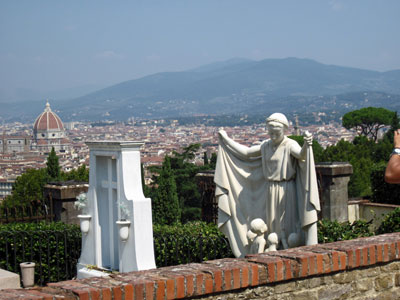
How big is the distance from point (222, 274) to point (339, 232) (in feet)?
12.2

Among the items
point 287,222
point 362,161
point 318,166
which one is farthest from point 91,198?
point 362,161

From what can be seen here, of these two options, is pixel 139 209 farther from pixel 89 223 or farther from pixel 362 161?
pixel 362 161

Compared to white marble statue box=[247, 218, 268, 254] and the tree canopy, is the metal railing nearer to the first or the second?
white marble statue box=[247, 218, 268, 254]

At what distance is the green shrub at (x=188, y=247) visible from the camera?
729 cm

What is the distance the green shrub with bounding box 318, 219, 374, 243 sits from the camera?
6.92 m

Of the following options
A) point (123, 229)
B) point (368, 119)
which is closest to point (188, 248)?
point (123, 229)

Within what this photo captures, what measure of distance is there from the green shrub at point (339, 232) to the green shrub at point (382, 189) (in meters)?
3.71

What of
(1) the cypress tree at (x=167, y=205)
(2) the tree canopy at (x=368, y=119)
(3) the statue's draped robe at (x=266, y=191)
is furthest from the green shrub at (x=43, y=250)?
(2) the tree canopy at (x=368, y=119)

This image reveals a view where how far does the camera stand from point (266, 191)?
6117mm

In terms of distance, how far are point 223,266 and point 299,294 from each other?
58 centimetres

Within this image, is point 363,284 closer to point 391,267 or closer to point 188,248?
point 391,267

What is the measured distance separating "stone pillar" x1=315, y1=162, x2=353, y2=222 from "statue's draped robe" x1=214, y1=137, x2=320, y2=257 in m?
3.91

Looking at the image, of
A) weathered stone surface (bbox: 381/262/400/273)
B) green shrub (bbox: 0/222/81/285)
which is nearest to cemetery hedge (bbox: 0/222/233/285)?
green shrub (bbox: 0/222/81/285)

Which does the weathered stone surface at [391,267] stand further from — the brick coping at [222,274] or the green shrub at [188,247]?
the green shrub at [188,247]
